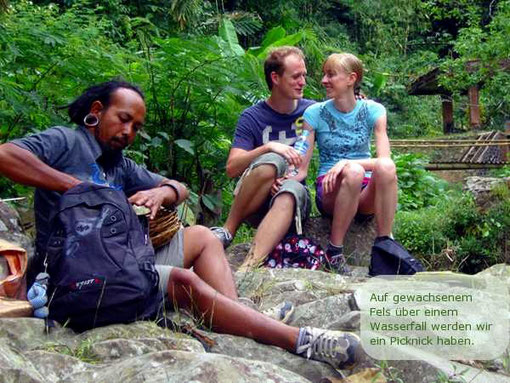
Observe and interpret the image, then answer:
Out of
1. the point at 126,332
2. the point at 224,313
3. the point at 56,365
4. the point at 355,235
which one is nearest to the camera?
the point at 56,365

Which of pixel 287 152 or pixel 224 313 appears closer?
pixel 224 313

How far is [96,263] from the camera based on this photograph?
367 centimetres

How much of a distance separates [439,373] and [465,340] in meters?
0.52

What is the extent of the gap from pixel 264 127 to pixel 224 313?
2325mm

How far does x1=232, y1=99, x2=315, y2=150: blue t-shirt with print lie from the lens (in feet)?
19.5

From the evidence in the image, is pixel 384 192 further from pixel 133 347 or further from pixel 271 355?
pixel 133 347

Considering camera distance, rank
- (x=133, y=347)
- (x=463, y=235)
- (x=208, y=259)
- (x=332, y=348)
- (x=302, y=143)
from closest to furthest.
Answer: (x=133, y=347)
(x=332, y=348)
(x=208, y=259)
(x=302, y=143)
(x=463, y=235)

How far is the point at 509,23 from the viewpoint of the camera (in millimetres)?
10922

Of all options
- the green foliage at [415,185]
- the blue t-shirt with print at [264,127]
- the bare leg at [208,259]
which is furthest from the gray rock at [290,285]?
the green foliage at [415,185]

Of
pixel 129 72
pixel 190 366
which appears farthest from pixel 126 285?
pixel 129 72

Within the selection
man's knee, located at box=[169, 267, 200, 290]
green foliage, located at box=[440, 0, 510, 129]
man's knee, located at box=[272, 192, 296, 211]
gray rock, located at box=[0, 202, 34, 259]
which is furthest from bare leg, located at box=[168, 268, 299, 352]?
green foliage, located at box=[440, 0, 510, 129]

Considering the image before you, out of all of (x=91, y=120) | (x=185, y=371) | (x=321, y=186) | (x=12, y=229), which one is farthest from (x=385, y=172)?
(x=185, y=371)

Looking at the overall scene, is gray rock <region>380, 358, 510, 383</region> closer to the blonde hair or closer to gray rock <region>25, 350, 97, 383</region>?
gray rock <region>25, 350, 97, 383</region>

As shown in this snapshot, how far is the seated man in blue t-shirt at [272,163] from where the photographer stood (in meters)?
5.51
